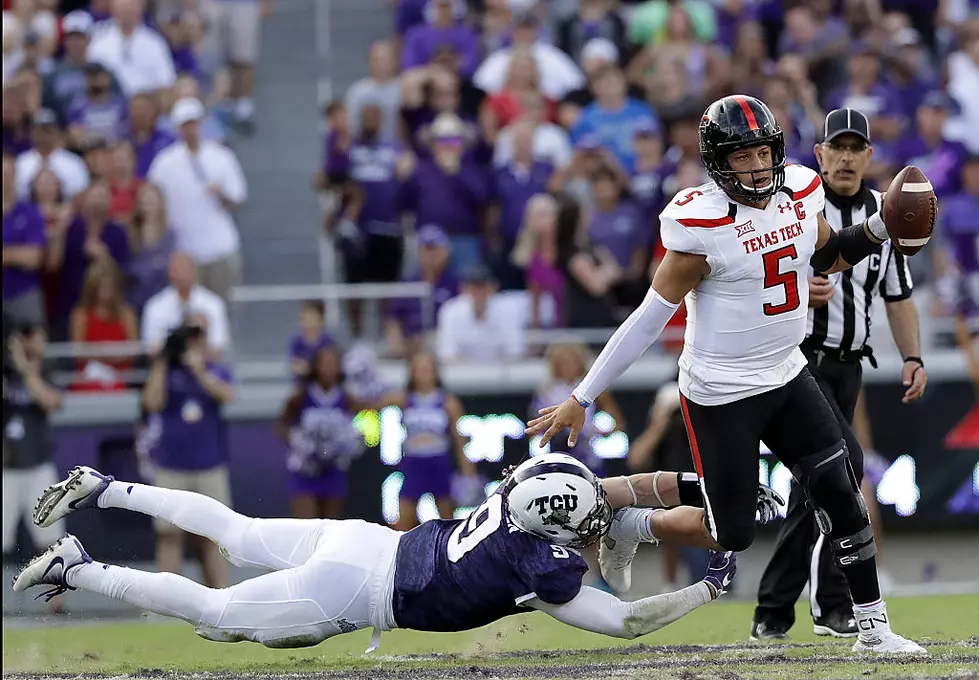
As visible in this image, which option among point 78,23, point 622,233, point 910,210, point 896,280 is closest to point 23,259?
point 78,23

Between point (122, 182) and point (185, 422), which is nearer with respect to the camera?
point (185, 422)

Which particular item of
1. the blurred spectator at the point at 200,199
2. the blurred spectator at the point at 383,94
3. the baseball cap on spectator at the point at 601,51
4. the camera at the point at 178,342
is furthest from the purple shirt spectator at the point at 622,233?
the camera at the point at 178,342

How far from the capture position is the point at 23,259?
11.2 metres

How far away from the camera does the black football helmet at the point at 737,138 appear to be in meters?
5.69

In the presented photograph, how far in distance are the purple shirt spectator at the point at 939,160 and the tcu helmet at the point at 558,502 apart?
711 cm

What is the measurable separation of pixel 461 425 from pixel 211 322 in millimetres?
1950

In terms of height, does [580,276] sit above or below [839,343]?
above

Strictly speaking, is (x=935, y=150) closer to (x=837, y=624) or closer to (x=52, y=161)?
(x=837, y=624)

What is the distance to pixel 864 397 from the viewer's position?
11.0m

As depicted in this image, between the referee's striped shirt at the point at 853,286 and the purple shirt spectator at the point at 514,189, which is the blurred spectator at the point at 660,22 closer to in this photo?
the purple shirt spectator at the point at 514,189

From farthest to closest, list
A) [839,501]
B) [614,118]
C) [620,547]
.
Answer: [614,118], [620,547], [839,501]

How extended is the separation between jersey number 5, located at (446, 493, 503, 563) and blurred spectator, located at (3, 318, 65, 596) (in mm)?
4755

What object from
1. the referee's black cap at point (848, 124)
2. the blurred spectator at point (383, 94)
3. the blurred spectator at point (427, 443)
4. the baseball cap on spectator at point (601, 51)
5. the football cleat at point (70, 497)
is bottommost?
the football cleat at point (70, 497)

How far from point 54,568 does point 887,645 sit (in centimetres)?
321
